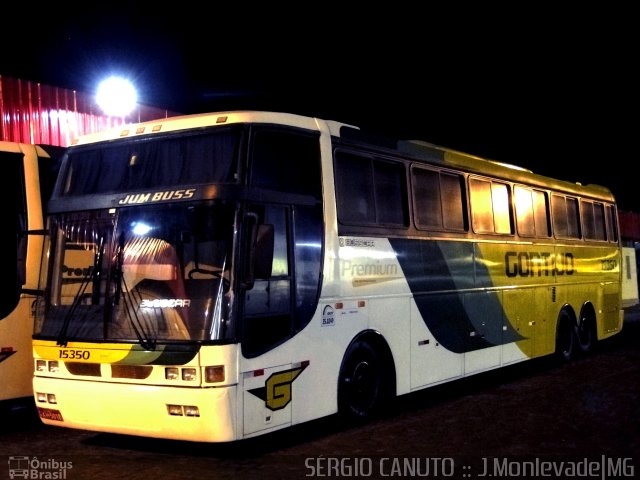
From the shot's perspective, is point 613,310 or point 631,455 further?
point 613,310

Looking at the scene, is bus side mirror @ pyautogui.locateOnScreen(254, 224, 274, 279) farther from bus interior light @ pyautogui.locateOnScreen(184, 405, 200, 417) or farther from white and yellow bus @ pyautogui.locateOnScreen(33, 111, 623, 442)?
bus interior light @ pyautogui.locateOnScreen(184, 405, 200, 417)

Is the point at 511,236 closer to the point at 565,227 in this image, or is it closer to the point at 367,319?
the point at 565,227

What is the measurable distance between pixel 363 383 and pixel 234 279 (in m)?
2.53

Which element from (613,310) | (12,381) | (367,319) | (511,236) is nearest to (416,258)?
(367,319)

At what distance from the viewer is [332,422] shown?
8633 mm

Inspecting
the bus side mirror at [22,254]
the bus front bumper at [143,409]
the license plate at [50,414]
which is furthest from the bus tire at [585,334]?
the bus side mirror at [22,254]

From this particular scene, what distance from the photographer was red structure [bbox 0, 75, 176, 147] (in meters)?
12.7

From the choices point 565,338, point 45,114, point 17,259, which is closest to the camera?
point 17,259

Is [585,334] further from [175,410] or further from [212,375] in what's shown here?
[175,410]

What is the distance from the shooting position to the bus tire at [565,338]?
1341 cm

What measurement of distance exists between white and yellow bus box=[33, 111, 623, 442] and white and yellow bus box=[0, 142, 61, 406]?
117 centimetres

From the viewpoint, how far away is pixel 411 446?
7.40 meters

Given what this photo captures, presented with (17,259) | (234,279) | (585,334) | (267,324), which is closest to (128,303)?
(234,279)

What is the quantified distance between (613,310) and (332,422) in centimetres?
949
